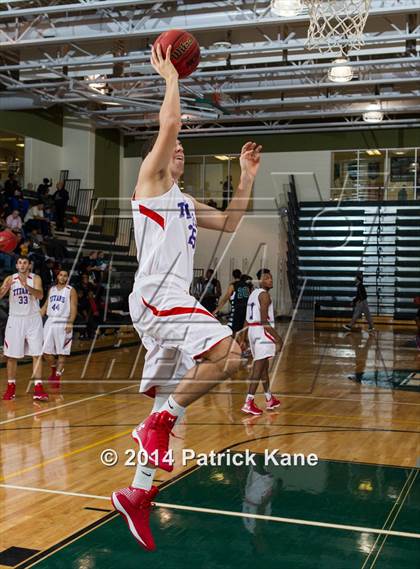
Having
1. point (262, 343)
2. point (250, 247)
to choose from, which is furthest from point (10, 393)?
point (250, 247)

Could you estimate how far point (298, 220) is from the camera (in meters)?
24.2

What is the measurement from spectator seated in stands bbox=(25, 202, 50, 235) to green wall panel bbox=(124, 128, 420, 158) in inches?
310

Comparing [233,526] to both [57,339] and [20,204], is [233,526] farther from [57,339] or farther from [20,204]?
[20,204]

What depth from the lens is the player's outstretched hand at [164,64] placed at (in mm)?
3152

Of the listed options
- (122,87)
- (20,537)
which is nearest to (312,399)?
(20,537)

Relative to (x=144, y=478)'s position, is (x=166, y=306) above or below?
above

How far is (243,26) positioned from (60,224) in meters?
9.05

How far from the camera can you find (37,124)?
2223cm

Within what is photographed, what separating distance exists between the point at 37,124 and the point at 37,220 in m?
5.64

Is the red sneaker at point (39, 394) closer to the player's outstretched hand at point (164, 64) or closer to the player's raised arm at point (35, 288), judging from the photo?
the player's raised arm at point (35, 288)

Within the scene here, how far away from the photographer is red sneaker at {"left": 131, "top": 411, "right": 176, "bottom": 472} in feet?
10.0

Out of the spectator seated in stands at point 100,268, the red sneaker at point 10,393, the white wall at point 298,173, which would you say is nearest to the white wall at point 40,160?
the spectator seated in stands at point 100,268

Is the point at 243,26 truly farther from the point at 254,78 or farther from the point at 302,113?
the point at 302,113

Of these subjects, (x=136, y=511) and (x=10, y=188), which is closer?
(x=136, y=511)
